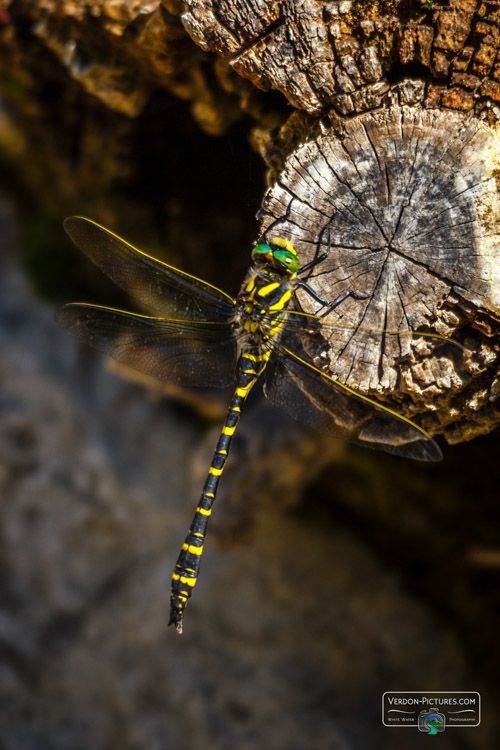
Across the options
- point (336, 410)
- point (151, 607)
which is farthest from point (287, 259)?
point (151, 607)

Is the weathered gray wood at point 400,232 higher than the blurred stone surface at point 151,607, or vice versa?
the weathered gray wood at point 400,232

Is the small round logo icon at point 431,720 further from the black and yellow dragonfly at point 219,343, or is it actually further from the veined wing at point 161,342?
the veined wing at point 161,342

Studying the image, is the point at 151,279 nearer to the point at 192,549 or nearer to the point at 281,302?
the point at 281,302

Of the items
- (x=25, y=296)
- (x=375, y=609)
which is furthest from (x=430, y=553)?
(x=25, y=296)

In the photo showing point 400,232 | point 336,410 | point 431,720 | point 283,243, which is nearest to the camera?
point 400,232

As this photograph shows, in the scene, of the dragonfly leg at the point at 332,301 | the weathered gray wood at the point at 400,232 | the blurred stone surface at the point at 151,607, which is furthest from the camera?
the blurred stone surface at the point at 151,607

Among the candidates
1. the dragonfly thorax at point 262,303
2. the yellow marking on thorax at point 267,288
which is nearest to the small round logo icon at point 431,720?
the dragonfly thorax at point 262,303

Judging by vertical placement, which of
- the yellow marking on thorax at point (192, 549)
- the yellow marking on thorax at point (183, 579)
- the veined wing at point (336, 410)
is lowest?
the yellow marking on thorax at point (183, 579)
